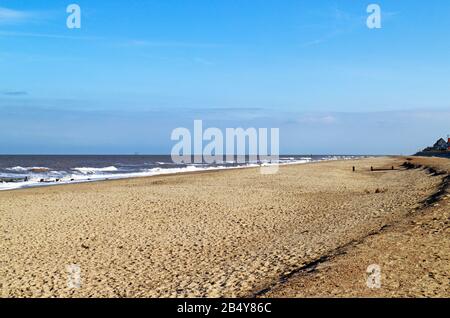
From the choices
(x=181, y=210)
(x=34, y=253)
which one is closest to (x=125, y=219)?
(x=181, y=210)

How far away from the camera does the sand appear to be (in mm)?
8219

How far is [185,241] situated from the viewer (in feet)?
39.7

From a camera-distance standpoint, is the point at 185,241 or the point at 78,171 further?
the point at 78,171

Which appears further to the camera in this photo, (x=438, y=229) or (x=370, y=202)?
(x=370, y=202)

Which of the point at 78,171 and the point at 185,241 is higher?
the point at 78,171

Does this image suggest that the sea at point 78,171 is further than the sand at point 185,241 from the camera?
Yes

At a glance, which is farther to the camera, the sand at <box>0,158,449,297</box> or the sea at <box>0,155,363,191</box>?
the sea at <box>0,155,363,191</box>

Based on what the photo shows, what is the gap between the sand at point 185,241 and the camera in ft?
27.0

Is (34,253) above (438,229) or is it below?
below

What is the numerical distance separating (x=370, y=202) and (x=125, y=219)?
34.8ft
